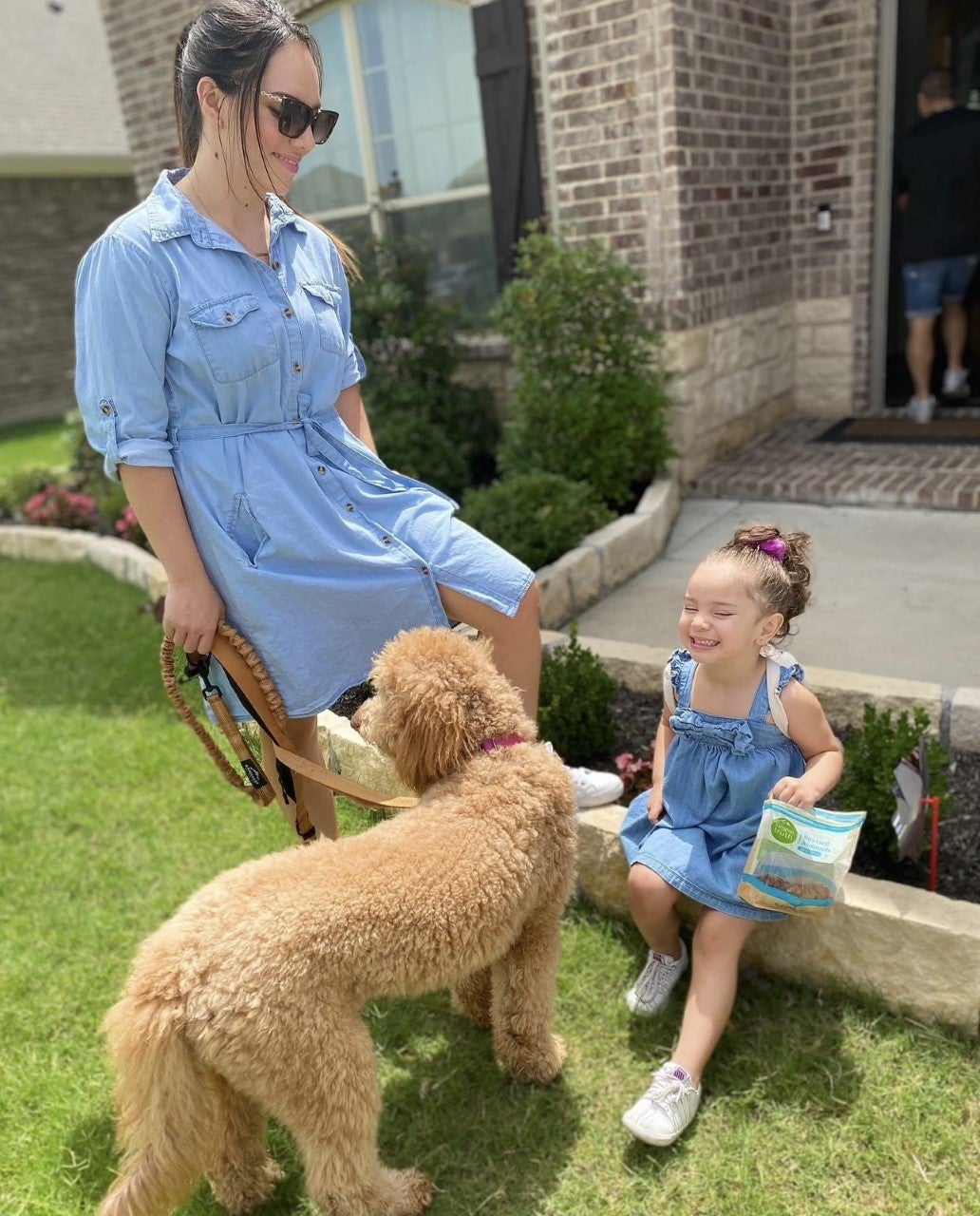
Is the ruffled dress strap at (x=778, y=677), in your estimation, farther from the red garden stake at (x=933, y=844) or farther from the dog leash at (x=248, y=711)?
the dog leash at (x=248, y=711)

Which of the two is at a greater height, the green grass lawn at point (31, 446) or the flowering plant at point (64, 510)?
the flowering plant at point (64, 510)

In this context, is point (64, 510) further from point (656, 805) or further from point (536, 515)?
point (656, 805)

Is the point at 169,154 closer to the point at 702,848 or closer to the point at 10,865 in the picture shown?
the point at 10,865

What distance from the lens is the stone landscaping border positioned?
2.33 metres

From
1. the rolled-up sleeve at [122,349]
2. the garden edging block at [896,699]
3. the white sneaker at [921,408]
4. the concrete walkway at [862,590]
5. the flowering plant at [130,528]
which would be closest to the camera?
the rolled-up sleeve at [122,349]

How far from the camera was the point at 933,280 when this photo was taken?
625cm

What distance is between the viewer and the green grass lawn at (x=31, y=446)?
11.7 metres

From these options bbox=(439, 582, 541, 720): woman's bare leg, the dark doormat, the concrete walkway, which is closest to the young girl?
bbox=(439, 582, 541, 720): woman's bare leg

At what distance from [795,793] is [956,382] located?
5407 mm

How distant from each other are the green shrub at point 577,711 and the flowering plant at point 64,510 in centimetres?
566

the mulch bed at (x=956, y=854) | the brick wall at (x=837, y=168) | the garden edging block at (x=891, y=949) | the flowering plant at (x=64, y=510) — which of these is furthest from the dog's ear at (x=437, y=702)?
the flowering plant at (x=64, y=510)

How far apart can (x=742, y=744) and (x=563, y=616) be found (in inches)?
88.3

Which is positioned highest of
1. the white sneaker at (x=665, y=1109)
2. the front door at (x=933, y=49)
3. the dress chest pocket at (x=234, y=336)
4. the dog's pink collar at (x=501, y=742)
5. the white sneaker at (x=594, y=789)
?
the front door at (x=933, y=49)

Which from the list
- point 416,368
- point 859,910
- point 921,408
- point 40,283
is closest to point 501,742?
point 859,910
